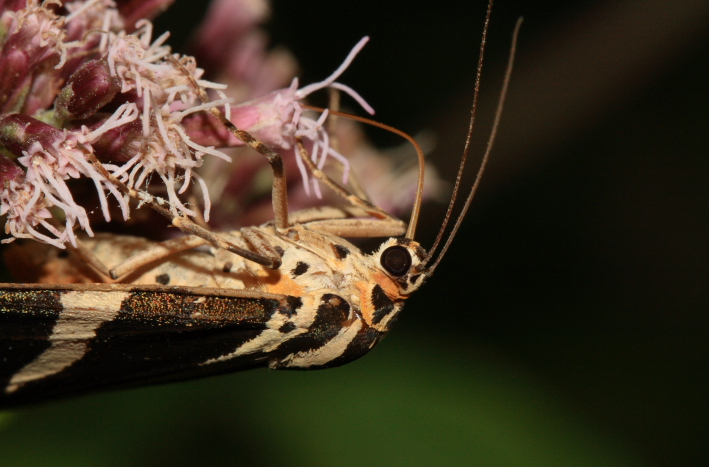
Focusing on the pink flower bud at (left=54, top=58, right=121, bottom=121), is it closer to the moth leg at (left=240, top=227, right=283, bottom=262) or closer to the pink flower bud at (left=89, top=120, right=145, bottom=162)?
the pink flower bud at (left=89, top=120, right=145, bottom=162)

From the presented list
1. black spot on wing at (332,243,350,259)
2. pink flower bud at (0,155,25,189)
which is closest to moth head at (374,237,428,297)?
black spot on wing at (332,243,350,259)

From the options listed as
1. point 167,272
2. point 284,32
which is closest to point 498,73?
point 284,32

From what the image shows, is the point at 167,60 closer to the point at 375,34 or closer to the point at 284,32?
the point at 284,32

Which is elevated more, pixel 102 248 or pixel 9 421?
pixel 102 248

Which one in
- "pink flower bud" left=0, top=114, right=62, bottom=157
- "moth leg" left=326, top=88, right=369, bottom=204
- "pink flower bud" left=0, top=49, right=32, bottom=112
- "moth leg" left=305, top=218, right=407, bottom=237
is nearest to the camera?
"pink flower bud" left=0, top=114, right=62, bottom=157

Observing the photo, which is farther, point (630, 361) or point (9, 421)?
point (630, 361)

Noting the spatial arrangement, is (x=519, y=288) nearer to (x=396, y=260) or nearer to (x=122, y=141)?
(x=396, y=260)
